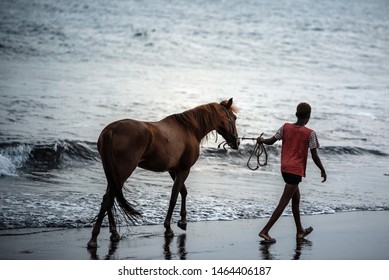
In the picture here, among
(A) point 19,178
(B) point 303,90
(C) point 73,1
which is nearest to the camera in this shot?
(A) point 19,178

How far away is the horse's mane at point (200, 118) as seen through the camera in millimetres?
8203

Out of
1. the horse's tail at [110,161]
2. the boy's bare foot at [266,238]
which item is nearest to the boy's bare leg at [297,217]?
the boy's bare foot at [266,238]

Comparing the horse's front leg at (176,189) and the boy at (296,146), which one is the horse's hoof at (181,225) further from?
the boy at (296,146)

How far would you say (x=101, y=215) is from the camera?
286 inches

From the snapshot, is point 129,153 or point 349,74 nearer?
point 129,153

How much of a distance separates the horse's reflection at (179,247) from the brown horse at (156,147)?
0.43 ft

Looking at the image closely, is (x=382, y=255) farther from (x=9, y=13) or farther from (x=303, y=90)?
(x=9, y=13)

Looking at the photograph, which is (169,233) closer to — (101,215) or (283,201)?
(101,215)

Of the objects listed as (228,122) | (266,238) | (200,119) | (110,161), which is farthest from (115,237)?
(228,122)

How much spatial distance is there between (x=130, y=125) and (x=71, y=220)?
1625 millimetres

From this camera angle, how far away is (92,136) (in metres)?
15.5

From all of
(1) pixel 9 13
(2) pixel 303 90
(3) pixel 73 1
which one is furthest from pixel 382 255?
(3) pixel 73 1

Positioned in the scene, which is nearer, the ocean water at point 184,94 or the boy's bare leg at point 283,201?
the boy's bare leg at point 283,201

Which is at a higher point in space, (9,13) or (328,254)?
(9,13)
